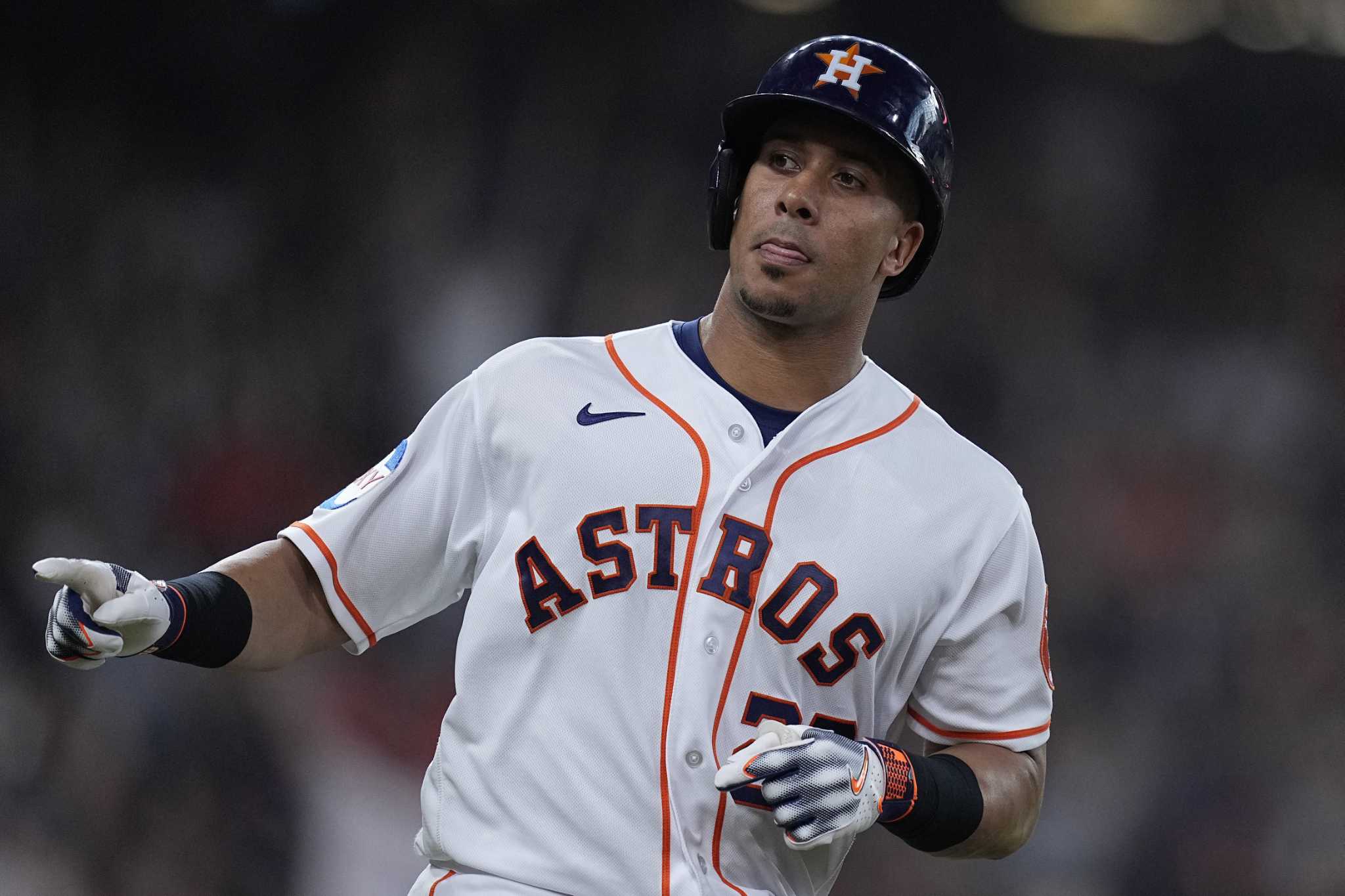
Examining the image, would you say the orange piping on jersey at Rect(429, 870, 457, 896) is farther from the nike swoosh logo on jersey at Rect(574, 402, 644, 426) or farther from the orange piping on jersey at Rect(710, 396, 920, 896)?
the nike swoosh logo on jersey at Rect(574, 402, 644, 426)

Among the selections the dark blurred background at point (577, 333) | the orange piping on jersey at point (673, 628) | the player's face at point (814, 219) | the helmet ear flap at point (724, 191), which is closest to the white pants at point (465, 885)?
the orange piping on jersey at point (673, 628)

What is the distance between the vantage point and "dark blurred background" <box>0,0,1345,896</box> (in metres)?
3.75

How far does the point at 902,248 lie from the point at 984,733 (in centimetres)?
70

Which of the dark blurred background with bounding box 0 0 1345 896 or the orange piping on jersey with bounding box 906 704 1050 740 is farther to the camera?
the dark blurred background with bounding box 0 0 1345 896

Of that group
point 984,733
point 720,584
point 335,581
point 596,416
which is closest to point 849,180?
point 596,416

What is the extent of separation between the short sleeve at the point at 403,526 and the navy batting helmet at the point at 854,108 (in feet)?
1.72

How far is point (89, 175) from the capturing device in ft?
12.9

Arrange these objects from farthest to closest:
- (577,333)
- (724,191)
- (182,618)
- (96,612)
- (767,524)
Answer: (577,333)
(724,191)
(767,524)
(182,618)
(96,612)

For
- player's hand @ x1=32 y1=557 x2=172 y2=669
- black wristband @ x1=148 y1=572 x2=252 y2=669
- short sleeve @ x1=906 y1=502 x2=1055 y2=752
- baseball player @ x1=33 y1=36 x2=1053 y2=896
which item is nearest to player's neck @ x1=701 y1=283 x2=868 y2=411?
baseball player @ x1=33 y1=36 x2=1053 y2=896

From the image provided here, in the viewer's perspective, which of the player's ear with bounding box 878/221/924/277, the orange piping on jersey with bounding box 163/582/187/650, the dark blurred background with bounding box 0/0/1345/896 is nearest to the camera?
the orange piping on jersey with bounding box 163/582/187/650

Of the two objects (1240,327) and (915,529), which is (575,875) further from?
(1240,327)

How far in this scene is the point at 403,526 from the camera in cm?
187

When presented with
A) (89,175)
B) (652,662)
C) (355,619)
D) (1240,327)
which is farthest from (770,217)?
(1240,327)

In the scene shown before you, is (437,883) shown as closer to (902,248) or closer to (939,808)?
(939,808)
